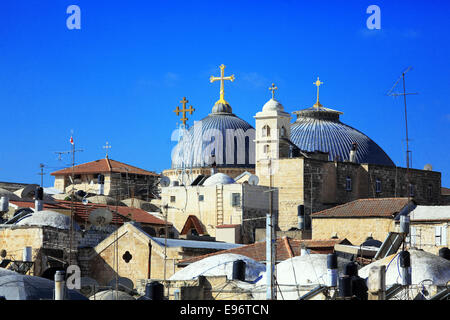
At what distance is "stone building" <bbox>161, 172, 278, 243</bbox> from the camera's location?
5522 cm

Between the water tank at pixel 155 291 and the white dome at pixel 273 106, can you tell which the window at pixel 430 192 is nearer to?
the white dome at pixel 273 106

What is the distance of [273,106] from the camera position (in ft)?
198

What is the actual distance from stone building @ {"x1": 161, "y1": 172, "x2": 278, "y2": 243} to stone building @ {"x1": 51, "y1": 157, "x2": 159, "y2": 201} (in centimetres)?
821

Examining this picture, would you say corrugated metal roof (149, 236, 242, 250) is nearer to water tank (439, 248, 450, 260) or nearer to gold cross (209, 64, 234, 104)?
water tank (439, 248, 450, 260)

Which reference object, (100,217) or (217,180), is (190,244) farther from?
(217,180)

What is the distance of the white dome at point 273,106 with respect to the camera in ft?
198

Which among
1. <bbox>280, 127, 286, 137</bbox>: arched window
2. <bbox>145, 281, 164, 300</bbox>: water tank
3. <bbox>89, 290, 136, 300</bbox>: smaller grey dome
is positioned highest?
<bbox>280, 127, 286, 137</bbox>: arched window

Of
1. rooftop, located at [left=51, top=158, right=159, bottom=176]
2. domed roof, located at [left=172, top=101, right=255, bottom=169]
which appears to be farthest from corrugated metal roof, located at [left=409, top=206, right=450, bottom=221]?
rooftop, located at [left=51, top=158, right=159, bottom=176]

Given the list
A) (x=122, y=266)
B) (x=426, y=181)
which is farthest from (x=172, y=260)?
(x=426, y=181)

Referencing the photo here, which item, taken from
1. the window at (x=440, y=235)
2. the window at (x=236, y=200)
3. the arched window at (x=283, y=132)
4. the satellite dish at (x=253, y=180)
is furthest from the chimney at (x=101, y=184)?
the window at (x=440, y=235)

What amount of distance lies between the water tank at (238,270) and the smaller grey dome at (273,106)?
30.0m
